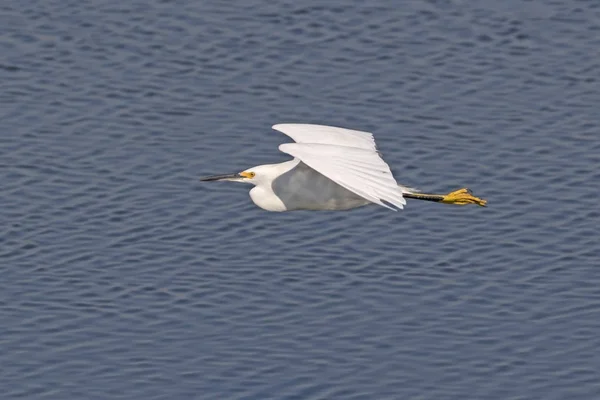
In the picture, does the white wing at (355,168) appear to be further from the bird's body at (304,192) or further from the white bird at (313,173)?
the bird's body at (304,192)

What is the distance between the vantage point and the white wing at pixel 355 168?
67.7 feet

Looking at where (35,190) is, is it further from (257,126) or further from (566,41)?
(566,41)

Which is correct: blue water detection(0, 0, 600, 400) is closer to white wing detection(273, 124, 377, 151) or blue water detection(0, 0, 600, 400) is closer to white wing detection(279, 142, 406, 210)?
white wing detection(273, 124, 377, 151)

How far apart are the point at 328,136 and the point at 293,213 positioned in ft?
20.2

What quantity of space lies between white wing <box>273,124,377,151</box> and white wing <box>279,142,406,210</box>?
51 centimetres

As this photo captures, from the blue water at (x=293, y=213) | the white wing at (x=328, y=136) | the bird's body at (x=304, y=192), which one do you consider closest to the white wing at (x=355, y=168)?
the white wing at (x=328, y=136)

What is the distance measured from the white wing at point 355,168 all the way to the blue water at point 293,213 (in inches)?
185

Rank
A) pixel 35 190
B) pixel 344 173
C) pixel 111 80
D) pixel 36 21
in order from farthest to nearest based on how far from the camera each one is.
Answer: pixel 36 21
pixel 111 80
pixel 35 190
pixel 344 173

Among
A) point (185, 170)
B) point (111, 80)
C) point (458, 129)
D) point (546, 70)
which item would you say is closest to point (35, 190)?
point (185, 170)

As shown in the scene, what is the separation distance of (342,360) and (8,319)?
15.8 feet

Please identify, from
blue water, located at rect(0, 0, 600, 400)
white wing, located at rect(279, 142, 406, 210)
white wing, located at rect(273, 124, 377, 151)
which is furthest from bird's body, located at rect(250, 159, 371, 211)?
blue water, located at rect(0, 0, 600, 400)

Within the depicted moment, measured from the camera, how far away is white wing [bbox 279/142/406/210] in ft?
67.7

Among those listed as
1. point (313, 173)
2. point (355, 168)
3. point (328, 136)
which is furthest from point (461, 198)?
point (355, 168)

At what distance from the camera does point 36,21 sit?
3716cm
